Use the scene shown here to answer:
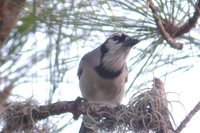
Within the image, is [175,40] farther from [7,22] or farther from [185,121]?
[7,22]

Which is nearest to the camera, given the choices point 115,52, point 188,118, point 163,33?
point 188,118

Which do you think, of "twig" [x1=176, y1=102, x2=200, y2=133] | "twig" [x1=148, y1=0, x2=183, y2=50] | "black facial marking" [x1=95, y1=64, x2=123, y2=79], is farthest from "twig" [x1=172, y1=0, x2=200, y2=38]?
"black facial marking" [x1=95, y1=64, x2=123, y2=79]

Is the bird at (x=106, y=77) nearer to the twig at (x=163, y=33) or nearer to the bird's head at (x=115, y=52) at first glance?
the bird's head at (x=115, y=52)

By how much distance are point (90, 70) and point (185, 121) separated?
1112mm

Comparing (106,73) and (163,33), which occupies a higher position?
(163,33)

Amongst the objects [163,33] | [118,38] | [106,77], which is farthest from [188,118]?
[106,77]

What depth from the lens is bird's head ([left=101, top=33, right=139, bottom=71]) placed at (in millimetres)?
2237

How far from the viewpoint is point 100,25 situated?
4.87 ft

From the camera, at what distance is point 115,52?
2383 millimetres

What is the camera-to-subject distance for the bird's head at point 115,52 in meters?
2.24

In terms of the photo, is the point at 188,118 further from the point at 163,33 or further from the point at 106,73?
the point at 106,73

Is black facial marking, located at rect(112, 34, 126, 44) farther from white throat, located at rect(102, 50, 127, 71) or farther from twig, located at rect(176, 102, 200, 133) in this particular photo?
twig, located at rect(176, 102, 200, 133)

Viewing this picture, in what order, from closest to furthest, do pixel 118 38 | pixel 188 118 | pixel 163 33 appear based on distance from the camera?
pixel 188 118, pixel 163 33, pixel 118 38

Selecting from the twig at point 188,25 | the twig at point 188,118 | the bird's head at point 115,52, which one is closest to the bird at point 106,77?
the bird's head at point 115,52
